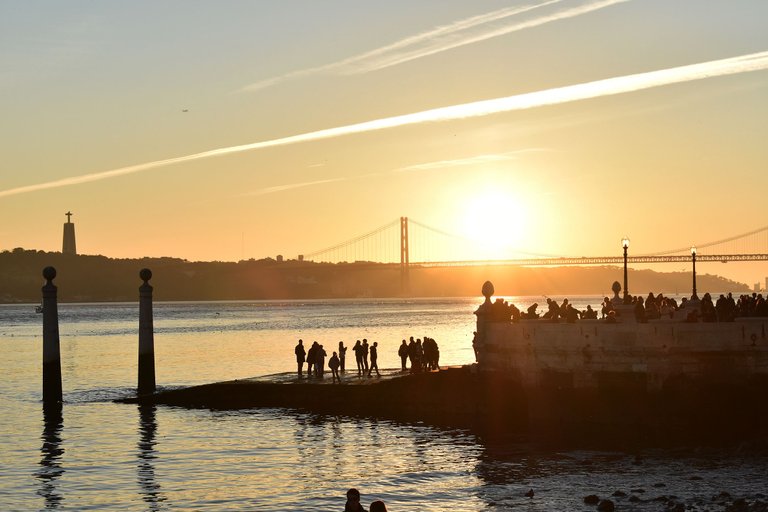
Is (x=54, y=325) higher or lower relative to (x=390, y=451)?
higher

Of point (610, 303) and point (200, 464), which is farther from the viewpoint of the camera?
point (610, 303)

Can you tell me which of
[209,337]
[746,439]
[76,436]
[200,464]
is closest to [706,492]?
[746,439]

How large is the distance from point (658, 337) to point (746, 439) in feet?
10.4

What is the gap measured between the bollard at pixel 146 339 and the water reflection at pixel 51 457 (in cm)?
316

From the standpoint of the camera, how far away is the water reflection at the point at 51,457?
25.4 meters

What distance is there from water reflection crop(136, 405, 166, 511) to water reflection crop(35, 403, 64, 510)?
1921 millimetres

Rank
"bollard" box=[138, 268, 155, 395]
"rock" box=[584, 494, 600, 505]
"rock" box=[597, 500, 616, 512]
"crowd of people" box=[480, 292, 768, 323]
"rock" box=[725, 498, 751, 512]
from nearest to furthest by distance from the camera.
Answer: "rock" box=[725, 498, 751, 512]
"rock" box=[597, 500, 616, 512]
"rock" box=[584, 494, 600, 505]
"crowd of people" box=[480, 292, 768, 323]
"bollard" box=[138, 268, 155, 395]

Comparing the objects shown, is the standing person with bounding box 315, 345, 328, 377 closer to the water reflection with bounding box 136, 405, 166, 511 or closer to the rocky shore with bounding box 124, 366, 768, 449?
the rocky shore with bounding box 124, 366, 768, 449

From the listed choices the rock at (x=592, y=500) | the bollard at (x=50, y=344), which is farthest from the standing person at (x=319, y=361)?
A: the rock at (x=592, y=500)

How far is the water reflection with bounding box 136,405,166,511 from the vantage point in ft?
81.9

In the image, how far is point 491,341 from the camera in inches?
1316

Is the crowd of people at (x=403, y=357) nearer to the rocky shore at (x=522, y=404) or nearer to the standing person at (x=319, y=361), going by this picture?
the standing person at (x=319, y=361)

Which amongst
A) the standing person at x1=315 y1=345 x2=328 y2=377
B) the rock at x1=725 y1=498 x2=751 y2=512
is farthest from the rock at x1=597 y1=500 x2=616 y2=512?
the standing person at x1=315 y1=345 x2=328 y2=377

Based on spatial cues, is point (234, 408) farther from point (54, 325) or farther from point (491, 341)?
point (491, 341)
